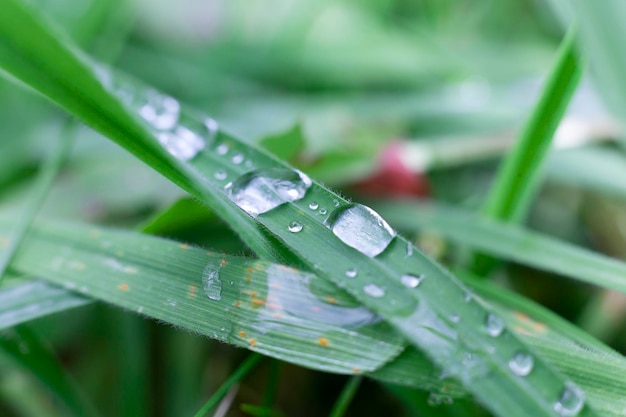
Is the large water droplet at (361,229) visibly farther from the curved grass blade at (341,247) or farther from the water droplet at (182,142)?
the water droplet at (182,142)

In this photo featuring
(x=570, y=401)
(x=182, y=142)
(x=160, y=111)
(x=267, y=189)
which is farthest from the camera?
(x=160, y=111)

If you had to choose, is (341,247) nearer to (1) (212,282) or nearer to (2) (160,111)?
(1) (212,282)

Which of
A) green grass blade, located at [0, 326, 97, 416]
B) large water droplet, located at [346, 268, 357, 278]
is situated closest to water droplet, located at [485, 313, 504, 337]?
large water droplet, located at [346, 268, 357, 278]

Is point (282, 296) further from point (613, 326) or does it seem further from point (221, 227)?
point (613, 326)

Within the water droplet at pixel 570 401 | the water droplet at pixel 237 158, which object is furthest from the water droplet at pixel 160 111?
the water droplet at pixel 570 401

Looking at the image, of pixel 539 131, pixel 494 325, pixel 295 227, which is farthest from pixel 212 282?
pixel 539 131

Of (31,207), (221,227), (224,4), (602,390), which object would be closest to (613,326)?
(602,390)

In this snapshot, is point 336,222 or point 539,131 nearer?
point 336,222
